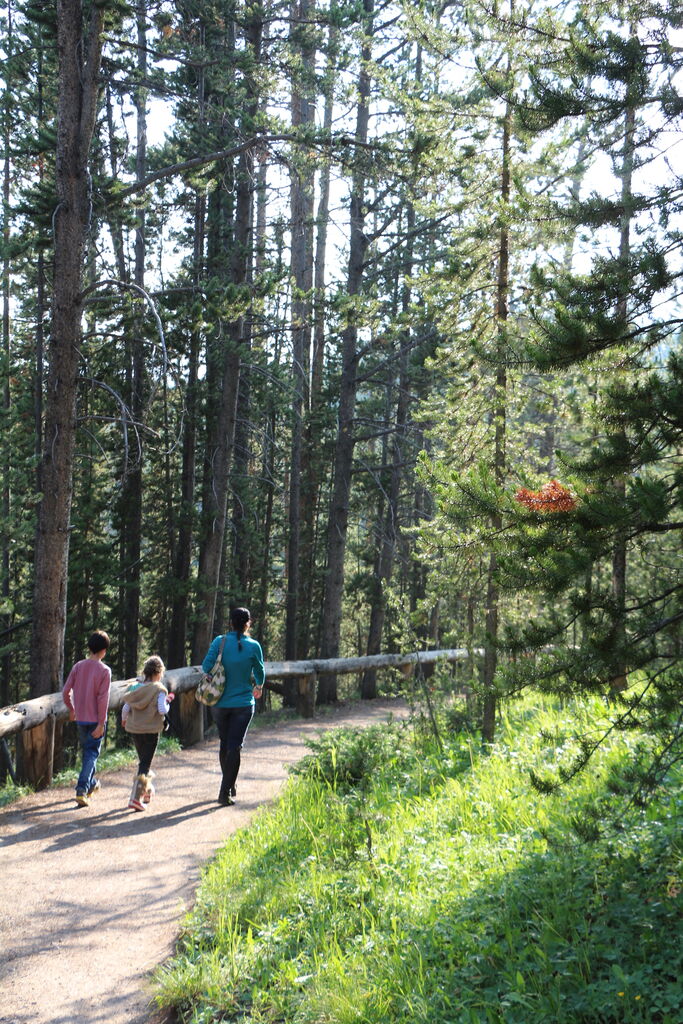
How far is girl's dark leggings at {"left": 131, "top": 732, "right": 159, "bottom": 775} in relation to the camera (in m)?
8.70

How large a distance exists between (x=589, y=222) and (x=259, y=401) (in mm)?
16107

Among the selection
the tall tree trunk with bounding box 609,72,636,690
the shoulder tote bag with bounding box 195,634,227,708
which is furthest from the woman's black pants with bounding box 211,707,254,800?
the tall tree trunk with bounding box 609,72,636,690

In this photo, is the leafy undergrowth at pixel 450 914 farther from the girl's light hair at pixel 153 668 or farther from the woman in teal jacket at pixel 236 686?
the girl's light hair at pixel 153 668

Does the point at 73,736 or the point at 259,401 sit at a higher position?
the point at 259,401

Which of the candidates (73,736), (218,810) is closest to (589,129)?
(218,810)

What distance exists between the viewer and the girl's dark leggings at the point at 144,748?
870 cm

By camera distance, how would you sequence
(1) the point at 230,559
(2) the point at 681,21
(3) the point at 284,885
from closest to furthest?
(2) the point at 681,21 < (3) the point at 284,885 < (1) the point at 230,559

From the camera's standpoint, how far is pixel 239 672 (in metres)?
8.58

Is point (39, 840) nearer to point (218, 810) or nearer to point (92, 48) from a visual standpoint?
point (218, 810)

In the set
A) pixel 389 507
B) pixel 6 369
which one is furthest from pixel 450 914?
pixel 389 507

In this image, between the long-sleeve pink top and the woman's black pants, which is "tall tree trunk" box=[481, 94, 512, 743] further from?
the long-sleeve pink top

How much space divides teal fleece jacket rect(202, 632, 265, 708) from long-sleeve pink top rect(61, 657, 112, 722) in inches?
46.1

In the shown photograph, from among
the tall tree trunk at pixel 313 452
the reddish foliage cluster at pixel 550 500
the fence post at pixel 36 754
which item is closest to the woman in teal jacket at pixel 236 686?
the fence post at pixel 36 754

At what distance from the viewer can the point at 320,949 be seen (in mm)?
4812
